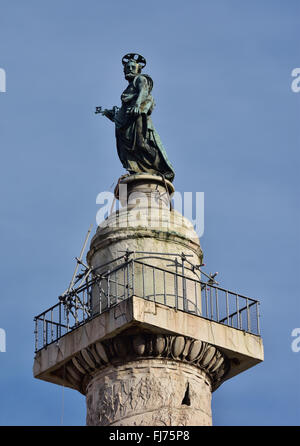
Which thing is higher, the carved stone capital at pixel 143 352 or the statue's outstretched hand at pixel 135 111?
the statue's outstretched hand at pixel 135 111

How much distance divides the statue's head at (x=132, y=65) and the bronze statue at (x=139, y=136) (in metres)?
0.61

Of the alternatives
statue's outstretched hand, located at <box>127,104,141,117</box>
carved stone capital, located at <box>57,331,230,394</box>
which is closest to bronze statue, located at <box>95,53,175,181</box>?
statue's outstretched hand, located at <box>127,104,141,117</box>

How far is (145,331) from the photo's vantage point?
135 ft

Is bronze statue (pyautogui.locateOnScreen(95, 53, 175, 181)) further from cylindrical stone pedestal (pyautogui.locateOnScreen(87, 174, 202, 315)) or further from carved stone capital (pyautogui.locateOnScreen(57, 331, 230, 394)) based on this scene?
carved stone capital (pyautogui.locateOnScreen(57, 331, 230, 394))

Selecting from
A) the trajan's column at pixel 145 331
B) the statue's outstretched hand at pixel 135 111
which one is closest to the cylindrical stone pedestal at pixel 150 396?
the trajan's column at pixel 145 331

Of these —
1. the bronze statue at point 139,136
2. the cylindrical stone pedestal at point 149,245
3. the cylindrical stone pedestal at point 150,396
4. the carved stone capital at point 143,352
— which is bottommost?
the cylindrical stone pedestal at point 150,396

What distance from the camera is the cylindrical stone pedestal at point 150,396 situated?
133ft

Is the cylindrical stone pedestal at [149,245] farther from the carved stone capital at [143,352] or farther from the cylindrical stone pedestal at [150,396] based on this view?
the cylindrical stone pedestal at [150,396]

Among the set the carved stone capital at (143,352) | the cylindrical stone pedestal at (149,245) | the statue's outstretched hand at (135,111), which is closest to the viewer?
the carved stone capital at (143,352)

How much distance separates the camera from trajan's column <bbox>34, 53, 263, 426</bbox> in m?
40.9
